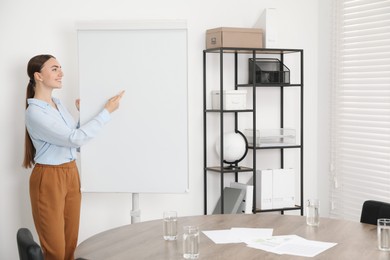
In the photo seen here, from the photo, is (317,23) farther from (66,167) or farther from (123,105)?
(66,167)

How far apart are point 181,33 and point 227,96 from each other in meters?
0.74

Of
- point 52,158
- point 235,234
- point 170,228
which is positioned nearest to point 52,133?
point 52,158

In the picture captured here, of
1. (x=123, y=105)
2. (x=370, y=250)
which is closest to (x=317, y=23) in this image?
(x=123, y=105)

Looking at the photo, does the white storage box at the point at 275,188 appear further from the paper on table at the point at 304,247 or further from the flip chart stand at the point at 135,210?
the paper on table at the point at 304,247

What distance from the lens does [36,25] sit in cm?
434

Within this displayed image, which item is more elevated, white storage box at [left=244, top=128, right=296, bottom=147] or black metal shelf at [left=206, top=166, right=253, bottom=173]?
white storage box at [left=244, top=128, right=296, bottom=147]

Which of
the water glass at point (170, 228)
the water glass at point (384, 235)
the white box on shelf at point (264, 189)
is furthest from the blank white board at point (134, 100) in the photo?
the water glass at point (384, 235)

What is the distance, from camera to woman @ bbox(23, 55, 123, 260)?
12.1ft

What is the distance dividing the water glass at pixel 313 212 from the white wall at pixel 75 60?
188 cm

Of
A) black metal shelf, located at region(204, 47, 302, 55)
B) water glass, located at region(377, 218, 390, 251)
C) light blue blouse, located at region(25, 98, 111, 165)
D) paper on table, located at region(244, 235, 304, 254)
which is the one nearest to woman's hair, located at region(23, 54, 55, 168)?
light blue blouse, located at region(25, 98, 111, 165)

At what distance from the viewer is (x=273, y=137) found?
4.94m

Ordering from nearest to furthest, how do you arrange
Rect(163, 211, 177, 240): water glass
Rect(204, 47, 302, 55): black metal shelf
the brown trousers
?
1. Rect(163, 211, 177, 240): water glass
2. the brown trousers
3. Rect(204, 47, 302, 55): black metal shelf

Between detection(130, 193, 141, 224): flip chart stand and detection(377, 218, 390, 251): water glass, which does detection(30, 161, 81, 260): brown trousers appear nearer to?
detection(130, 193, 141, 224): flip chart stand

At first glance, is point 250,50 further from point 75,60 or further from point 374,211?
point 374,211
